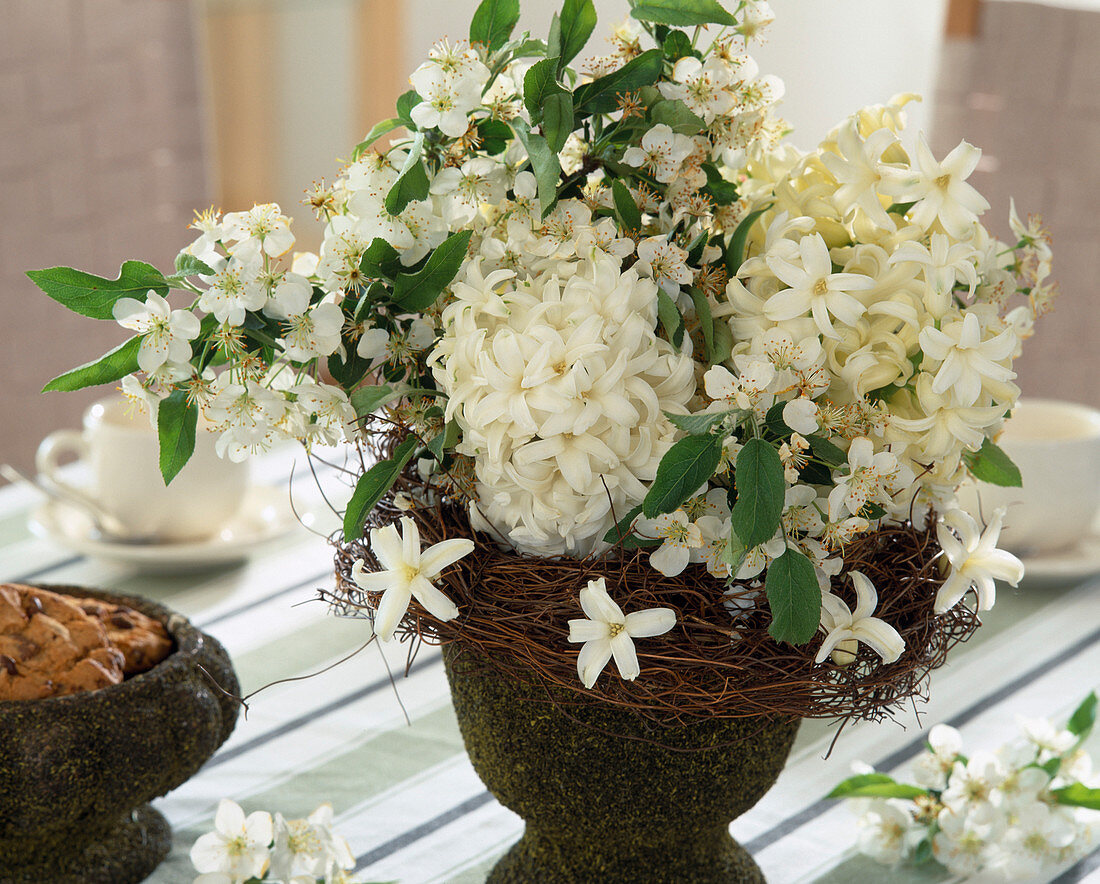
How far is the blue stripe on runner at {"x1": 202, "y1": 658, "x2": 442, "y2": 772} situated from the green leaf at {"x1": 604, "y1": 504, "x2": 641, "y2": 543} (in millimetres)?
264

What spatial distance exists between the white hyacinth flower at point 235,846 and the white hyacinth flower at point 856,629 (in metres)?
0.26

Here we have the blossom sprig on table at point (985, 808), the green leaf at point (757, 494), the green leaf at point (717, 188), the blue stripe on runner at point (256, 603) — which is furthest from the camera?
the blue stripe on runner at point (256, 603)

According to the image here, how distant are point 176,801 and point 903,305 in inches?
18.4

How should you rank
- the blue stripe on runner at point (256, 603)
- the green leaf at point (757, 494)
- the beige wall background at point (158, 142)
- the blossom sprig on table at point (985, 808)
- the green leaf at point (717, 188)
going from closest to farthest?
the green leaf at point (757, 494), the green leaf at point (717, 188), the blossom sprig on table at point (985, 808), the blue stripe on runner at point (256, 603), the beige wall background at point (158, 142)

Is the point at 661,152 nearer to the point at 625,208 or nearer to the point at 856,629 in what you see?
the point at 625,208

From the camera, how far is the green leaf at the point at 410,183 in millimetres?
434

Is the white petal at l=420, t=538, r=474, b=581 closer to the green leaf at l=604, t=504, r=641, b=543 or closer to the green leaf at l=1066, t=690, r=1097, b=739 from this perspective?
the green leaf at l=604, t=504, r=641, b=543

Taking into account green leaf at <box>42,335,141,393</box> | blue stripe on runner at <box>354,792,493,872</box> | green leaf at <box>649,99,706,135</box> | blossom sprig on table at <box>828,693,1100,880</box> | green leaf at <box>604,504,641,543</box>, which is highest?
green leaf at <box>649,99,706,135</box>

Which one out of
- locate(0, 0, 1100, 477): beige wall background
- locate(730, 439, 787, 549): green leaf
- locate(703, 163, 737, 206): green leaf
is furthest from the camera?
locate(0, 0, 1100, 477): beige wall background

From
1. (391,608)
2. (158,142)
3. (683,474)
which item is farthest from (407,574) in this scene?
(158,142)

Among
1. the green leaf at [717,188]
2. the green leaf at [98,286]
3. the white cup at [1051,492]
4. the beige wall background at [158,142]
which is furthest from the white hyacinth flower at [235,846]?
the beige wall background at [158,142]

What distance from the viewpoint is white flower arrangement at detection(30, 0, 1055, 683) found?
0.41 metres

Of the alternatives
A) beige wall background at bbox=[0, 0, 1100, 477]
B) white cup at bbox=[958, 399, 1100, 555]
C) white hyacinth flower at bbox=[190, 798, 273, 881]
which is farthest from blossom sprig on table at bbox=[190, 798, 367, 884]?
beige wall background at bbox=[0, 0, 1100, 477]

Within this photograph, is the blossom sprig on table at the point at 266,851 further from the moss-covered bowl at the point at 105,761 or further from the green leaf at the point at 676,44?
the green leaf at the point at 676,44
